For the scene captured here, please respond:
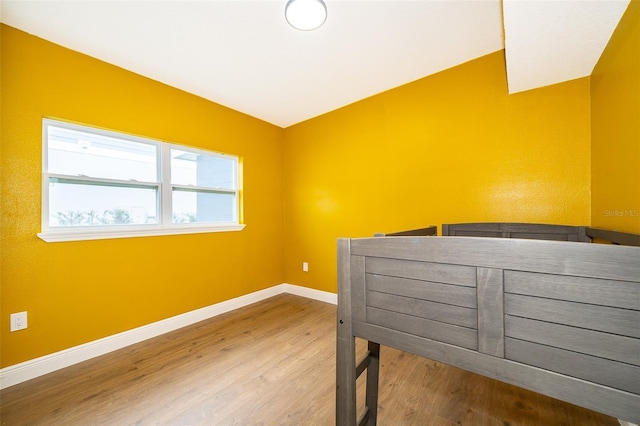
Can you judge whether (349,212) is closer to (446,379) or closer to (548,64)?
(446,379)

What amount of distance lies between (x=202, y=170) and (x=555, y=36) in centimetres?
309

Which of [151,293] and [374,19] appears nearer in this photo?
[374,19]

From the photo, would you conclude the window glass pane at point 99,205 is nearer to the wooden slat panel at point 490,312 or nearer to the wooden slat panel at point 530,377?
the wooden slat panel at point 530,377

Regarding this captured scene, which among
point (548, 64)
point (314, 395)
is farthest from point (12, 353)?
point (548, 64)

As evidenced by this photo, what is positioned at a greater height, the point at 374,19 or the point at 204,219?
the point at 374,19

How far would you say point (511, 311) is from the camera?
0.73m

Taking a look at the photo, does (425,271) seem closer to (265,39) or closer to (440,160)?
(440,160)

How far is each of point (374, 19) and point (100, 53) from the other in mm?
2148

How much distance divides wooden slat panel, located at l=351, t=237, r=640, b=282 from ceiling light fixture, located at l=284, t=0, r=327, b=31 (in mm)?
1555

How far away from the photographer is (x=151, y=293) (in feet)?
7.63

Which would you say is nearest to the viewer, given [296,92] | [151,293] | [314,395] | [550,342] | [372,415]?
[550,342]

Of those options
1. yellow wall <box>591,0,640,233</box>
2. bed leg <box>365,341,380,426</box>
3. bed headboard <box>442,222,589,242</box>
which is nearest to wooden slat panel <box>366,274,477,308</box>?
bed leg <box>365,341,380,426</box>

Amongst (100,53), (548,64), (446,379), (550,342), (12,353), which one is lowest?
(446,379)

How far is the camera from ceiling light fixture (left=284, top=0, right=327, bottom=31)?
61.2 inches
